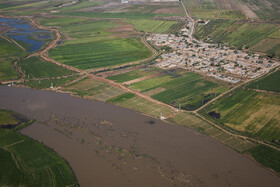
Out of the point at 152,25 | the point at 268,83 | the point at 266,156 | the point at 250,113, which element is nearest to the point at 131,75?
the point at 250,113

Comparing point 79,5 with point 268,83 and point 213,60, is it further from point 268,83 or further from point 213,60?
point 268,83

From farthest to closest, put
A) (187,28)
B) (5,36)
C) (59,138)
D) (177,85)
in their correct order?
(187,28), (5,36), (177,85), (59,138)

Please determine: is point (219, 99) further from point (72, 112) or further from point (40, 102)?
point (40, 102)

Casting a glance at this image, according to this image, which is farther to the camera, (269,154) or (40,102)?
(40,102)

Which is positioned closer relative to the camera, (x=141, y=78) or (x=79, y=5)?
(x=141, y=78)

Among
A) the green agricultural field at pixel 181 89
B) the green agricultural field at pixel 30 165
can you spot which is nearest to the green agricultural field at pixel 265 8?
the green agricultural field at pixel 181 89

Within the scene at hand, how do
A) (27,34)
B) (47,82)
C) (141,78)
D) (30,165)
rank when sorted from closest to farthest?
(30,165) < (47,82) < (141,78) < (27,34)

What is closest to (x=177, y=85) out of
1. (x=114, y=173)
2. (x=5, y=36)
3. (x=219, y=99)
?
(x=219, y=99)
